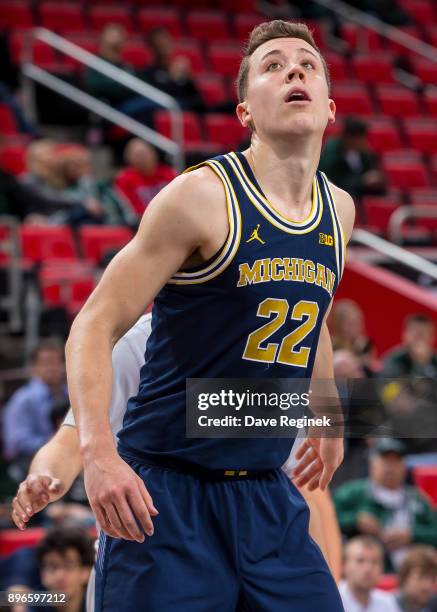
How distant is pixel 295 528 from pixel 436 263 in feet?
24.1

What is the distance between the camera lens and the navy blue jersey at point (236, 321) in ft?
9.34

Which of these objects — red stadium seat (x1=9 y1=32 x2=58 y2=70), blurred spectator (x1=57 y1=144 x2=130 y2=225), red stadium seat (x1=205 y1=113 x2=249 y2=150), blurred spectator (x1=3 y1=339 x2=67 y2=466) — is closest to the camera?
blurred spectator (x1=3 y1=339 x2=67 y2=466)

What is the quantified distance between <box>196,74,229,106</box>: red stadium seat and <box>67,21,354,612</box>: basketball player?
908 centimetres

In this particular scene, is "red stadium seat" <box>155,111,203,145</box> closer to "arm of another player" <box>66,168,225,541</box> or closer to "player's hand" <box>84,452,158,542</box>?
"arm of another player" <box>66,168,225,541</box>

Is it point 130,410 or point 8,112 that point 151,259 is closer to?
point 130,410

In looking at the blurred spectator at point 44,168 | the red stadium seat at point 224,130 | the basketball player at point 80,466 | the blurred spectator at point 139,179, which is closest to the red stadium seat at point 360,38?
the red stadium seat at point 224,130

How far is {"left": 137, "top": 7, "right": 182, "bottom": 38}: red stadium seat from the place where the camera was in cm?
A: 1313

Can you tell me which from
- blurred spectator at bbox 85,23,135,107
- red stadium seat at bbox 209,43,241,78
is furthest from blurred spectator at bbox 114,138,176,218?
red stadium seat at bbox 209,43,241,78

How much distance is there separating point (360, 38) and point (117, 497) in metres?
12.4

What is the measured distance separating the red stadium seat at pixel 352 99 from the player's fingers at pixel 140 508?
10.2m

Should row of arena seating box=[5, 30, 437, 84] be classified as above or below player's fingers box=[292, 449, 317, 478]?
above

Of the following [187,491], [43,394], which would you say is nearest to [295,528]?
[187,491]

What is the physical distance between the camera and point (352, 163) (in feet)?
34.3

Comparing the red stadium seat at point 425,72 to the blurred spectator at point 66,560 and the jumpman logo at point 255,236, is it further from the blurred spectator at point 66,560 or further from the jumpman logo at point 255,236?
the jumpman logo at point 255,236
